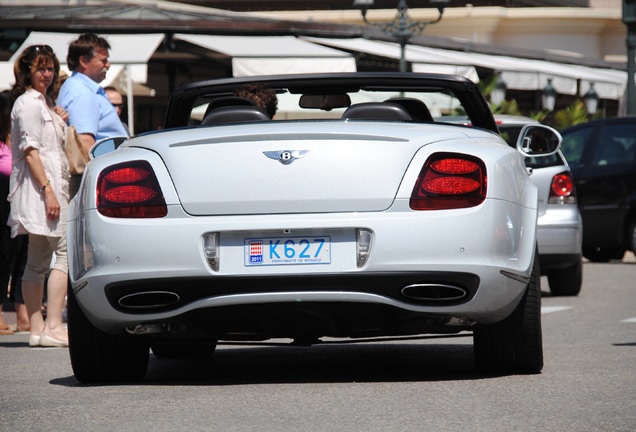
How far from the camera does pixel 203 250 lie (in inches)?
234

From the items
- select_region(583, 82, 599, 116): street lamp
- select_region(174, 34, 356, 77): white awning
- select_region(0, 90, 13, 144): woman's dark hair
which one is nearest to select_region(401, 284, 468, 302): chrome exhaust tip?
select_region(0, 90, 13, 144): woman's dark hair

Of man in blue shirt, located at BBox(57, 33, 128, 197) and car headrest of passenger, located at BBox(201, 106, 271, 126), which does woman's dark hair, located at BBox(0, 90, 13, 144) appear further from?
car headrest of passenger, located at BBox(201, 106, 271, 126)

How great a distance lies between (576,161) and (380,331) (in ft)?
38.7

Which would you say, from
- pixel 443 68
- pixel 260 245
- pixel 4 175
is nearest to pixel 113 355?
pixel 260 245

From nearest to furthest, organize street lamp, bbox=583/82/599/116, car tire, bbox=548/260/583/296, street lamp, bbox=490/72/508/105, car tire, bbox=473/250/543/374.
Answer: car tire, bbox=473/250/543/374 < car tire, bbox=548/260/583/296 < street lamp, bbox=490/72/508/105 < street lamp, bbox=583/82/599/116

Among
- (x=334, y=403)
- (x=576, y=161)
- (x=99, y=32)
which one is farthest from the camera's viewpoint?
(x=99, y=32)

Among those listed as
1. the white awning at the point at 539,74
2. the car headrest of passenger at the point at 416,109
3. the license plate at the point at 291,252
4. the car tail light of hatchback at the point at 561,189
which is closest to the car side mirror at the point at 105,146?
the car headrest of passenger at the point at 416,109

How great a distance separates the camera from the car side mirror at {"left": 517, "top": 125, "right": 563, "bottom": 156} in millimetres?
7184

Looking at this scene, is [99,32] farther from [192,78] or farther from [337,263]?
[337,263]

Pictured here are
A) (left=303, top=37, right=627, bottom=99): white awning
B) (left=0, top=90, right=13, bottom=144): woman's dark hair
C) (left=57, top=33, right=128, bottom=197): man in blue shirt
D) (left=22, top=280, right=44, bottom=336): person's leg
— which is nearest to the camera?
(left=22, top=280, right=44, bottom=336): person's leg

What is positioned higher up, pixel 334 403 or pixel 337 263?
pixel 337 263

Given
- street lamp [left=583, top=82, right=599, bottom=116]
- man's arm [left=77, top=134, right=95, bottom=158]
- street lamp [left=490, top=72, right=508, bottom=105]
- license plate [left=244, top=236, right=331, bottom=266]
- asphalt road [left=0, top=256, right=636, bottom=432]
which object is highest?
man's arm [left=77, top=134, right=95, bottom=158]

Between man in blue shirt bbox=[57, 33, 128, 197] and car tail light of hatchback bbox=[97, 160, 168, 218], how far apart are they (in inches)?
126

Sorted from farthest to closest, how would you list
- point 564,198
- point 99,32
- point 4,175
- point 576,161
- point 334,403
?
1. point 99,32
2. point 576,161
3. point 564,198
4. point 4,175
5. point 334,403
